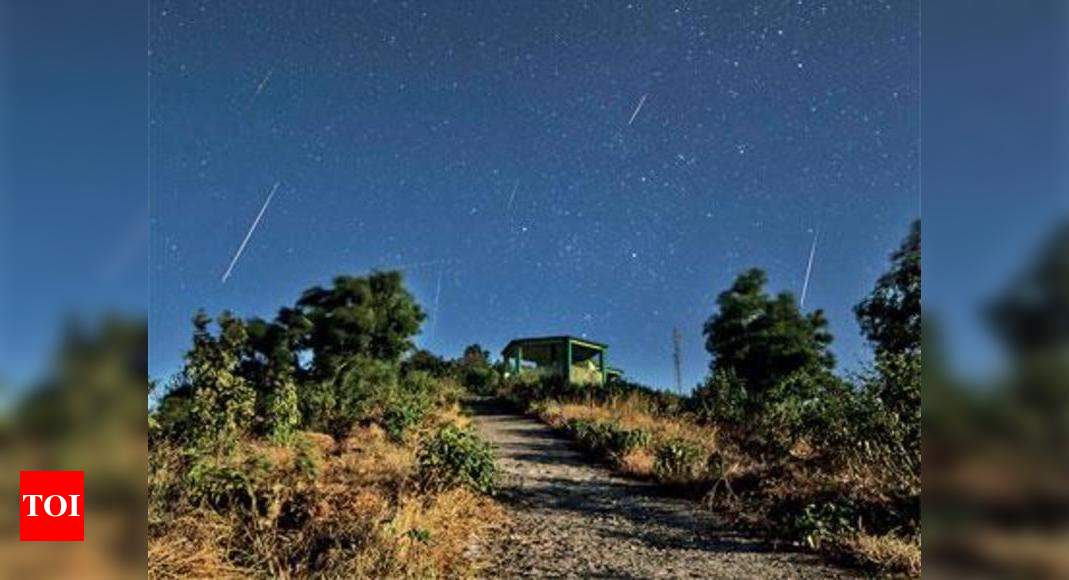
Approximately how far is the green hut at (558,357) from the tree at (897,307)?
8.11 feet

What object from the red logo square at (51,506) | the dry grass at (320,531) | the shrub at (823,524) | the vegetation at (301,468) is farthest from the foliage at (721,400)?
the red logo square at (51,506)

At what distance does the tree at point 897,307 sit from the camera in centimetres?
521

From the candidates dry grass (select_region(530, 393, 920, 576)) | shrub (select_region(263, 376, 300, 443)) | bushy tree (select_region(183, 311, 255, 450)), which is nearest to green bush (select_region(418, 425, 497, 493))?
shrub (select_region(263, 376, 300, 443))

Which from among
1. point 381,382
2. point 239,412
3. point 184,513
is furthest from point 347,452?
point 184,513

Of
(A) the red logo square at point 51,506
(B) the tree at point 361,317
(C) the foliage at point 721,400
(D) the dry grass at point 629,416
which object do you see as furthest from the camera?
(C) the foliage at point 721,400

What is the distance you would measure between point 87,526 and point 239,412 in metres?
5.31

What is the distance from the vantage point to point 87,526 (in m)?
1.80

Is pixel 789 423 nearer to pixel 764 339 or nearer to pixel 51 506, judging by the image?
pixel 764 339

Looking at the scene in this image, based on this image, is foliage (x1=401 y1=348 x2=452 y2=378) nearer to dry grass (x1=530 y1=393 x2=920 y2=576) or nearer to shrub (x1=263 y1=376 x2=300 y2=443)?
shrub (x1=263 y1=376 x2=300 y2=443)

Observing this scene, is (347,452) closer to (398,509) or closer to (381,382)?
(381,382)

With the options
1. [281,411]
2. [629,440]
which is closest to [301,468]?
[281,411]

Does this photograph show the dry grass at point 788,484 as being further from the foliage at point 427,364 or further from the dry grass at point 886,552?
the foliage at point 427,364

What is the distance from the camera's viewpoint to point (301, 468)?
6824 millimetres

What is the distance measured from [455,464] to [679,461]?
3.13 meters
